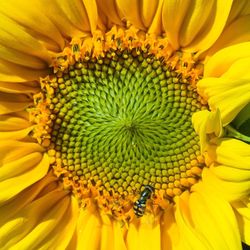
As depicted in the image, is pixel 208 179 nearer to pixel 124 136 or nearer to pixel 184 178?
pixel 184 178

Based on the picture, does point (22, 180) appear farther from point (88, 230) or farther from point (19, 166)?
point (88, 230)

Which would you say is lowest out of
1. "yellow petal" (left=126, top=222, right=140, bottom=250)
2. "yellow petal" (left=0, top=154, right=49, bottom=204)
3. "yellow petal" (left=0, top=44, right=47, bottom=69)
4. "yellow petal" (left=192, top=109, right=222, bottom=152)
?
→ "yellow petal" (left=126, top=222, right=140, bottom=250)

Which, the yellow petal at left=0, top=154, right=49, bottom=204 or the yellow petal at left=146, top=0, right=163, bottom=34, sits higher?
the yellow petal at left=146, top=0, right=163, bottom=34

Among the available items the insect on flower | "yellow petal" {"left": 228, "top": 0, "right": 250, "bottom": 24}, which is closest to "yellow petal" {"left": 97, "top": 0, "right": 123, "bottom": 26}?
"yellow petal" {"left": 228, "top": 0, "right": 250, "bottom": 24}

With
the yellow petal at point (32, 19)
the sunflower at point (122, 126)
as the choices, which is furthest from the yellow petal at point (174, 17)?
the yellow petal at point (32, 19)

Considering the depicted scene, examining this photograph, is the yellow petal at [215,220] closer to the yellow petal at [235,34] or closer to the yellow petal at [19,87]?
the yellow petal at [235,34]

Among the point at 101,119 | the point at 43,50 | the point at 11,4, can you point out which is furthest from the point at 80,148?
the point at 11,4

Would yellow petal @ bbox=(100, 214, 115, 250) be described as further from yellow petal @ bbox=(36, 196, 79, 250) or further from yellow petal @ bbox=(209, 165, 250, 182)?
yellow petal @ bbox=(209, 165, 250, 182)
